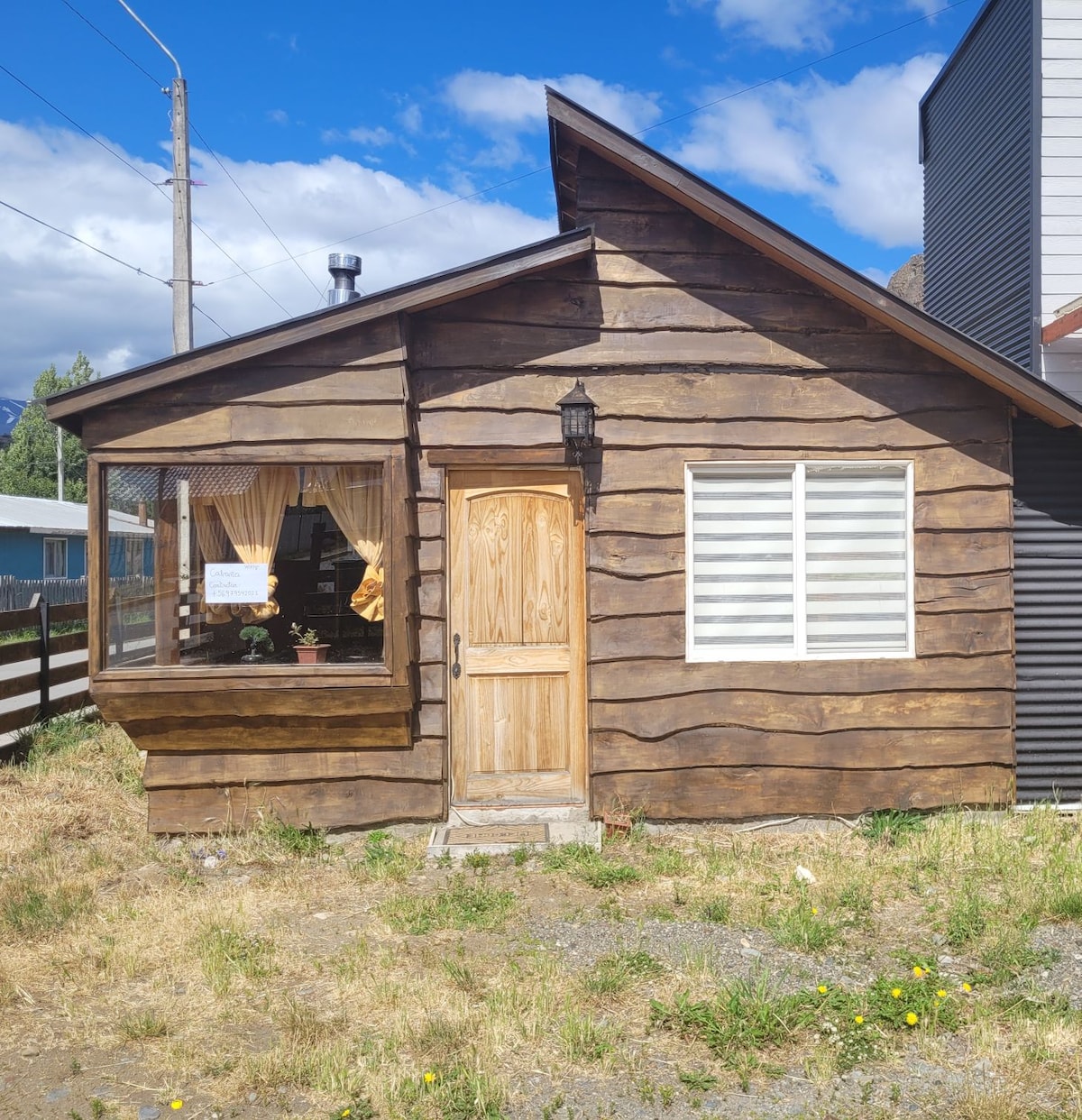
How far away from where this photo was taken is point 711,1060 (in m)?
3.52

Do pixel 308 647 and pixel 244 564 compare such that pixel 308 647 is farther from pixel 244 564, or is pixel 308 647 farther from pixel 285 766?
pixel 285 766

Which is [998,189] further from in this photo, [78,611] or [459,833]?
[78,611]

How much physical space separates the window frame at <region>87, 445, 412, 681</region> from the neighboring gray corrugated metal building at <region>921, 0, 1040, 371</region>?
229 inches

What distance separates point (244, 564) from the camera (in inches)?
237

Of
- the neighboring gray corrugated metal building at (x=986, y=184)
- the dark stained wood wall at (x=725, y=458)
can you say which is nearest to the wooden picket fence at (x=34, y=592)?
the dark stained wood wall at (x=725, y=458)

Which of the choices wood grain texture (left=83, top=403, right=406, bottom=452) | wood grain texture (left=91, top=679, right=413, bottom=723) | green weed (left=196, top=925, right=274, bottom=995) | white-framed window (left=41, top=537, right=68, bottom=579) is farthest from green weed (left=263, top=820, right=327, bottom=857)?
white-framed window (left=41, top=537, right=68, bottom=579)

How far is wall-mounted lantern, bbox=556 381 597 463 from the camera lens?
5.91 metres

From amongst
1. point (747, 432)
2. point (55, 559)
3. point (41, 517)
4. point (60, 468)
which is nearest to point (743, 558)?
point (747, 432)

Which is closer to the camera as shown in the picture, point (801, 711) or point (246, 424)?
point (246, 424)

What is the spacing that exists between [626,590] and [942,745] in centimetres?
233

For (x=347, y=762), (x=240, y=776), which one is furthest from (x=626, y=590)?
(x=240, y=776)

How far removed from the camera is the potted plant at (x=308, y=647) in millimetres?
5938

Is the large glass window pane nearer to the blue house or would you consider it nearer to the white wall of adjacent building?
the white wall of adjacent building

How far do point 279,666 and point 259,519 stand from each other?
3.11 ft
